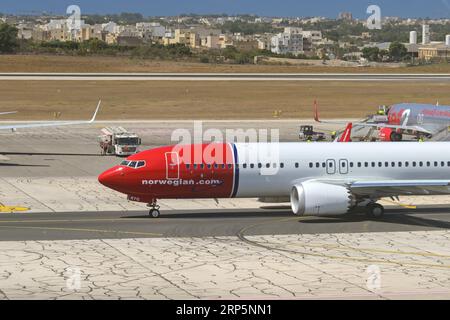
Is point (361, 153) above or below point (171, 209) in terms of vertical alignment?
above

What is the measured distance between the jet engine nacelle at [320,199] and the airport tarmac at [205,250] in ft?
2.54

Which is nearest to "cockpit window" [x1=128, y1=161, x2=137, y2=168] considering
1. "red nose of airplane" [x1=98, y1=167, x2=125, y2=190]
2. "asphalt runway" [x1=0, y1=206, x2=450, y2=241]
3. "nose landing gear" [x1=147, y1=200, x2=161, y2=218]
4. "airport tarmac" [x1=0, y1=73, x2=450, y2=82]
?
"red nose of airplane" [x1=98, y1=167, x2=125, y2=190]

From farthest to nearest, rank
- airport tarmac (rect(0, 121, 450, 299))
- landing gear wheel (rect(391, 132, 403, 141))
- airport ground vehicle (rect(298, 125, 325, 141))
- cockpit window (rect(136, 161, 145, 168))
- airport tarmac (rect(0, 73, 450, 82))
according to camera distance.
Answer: airport tarmac (rect(0, 73, 450, 82)) → landing gear wheel (rect(391, 132, 403, 141)) → airport ground vehicle (rect(298, 125, 325, 141)) → cockpit window (rect(136, 161, 145, 168)) → airport tarmac (rect(0, 121, 450, 299))

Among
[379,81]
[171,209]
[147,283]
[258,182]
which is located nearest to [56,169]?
[171,209]

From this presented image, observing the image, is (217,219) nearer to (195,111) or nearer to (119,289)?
(119,289)

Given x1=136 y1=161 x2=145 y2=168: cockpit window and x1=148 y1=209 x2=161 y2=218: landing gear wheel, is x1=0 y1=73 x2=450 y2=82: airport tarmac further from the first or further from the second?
x1=136 y1=161 x2=145 y2=168: cockpit window

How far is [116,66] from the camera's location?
590 ft

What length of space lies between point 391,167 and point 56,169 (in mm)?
27373

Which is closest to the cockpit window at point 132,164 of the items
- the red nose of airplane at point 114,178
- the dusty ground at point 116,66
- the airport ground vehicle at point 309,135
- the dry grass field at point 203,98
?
the red nose of airplane at point 114,178

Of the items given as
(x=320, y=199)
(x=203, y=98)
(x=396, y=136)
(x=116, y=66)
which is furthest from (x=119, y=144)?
(x=116, y=66)

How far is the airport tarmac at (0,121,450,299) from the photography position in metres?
33.7

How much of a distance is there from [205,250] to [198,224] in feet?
21.5

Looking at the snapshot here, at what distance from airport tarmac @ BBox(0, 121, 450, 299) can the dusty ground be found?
114 m

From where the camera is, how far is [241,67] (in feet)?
625
